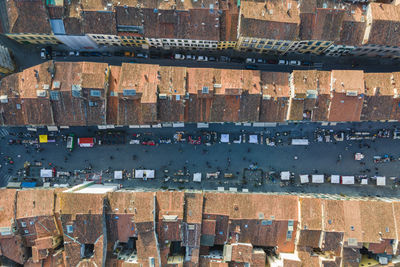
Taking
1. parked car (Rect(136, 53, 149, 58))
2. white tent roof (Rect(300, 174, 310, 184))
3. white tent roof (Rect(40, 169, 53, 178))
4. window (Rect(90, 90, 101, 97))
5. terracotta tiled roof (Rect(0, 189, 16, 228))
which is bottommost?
terracotta tiled roof (Rect(0, 189, 16, 228))

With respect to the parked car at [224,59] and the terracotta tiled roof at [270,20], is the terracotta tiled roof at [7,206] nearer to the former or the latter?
the parked car at [224,59]

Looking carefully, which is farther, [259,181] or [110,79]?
[259,181]

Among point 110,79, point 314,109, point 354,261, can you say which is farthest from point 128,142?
point 354,261

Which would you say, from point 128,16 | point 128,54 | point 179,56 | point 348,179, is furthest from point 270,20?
point 348,179

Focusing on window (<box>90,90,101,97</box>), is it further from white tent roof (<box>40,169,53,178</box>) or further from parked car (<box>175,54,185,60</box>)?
white tent roof (<box>40,169,53,178</box>)

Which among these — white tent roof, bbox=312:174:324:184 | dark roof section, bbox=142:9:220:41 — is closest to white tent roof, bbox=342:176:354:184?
white tent roof, bbox=312:174:324:184

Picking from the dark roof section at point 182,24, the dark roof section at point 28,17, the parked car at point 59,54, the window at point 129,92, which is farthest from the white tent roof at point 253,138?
the dark roof section at point 28,17

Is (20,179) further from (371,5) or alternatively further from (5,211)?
(371,5)
